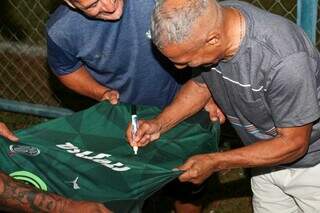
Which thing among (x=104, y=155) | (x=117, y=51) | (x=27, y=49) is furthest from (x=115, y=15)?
(x=27, y=49)

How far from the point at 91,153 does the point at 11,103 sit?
2.15 metres

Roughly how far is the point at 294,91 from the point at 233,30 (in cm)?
39

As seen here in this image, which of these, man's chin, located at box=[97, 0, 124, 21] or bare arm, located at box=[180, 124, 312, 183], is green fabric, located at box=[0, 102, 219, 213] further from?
man's chin, located at box=[97, 0, 124, 21]

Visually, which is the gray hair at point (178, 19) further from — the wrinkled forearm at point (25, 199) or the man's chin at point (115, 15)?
the wrinkled forearm at point (25, 199)

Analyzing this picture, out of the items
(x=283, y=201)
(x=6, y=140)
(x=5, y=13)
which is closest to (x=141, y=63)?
(x=6, y=140)

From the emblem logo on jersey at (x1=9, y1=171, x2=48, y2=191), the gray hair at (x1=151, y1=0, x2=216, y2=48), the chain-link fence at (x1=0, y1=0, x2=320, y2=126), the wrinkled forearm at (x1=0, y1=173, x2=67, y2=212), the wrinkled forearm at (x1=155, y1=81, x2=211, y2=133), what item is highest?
the gray hair at (x1=151, y1=0, x2=216, y2=48)

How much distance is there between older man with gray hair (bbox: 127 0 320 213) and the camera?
8.77 feet

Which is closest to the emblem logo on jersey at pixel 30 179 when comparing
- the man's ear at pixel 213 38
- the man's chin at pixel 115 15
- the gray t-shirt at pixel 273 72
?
the man's chin at pixel 115 15

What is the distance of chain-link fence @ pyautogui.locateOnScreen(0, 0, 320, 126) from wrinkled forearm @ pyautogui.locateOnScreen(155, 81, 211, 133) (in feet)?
9.67

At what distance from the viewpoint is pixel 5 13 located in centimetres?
764

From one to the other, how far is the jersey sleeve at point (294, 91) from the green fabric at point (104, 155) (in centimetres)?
64

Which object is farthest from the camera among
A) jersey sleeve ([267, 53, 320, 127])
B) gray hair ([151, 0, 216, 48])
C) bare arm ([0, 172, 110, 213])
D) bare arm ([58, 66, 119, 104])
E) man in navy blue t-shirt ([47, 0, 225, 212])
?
bare arm ([58, 66, 119, 104])

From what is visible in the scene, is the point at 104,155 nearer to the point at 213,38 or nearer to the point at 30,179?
the point at 30,179

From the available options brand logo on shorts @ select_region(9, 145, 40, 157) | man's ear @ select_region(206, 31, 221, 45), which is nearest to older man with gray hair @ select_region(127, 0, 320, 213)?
man's ear @ select_region(206, 31, 221, 45)
